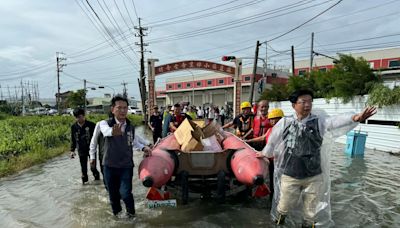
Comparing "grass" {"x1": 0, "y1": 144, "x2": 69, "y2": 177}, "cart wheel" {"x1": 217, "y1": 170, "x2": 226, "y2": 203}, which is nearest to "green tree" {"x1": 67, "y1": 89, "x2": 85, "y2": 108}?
"grass" {"x1": 0, "y1": 144, "x2": 69, "y2": 177}

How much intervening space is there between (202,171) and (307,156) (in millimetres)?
1751

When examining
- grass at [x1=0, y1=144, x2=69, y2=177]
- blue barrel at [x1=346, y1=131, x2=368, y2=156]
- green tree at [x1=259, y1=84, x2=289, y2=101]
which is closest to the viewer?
grass at [x1=0, y1=144, x2=69, y2=177]

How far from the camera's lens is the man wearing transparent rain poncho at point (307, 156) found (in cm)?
349

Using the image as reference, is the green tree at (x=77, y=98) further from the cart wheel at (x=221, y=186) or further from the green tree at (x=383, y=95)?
the cart wheel at (x=221, y=186)

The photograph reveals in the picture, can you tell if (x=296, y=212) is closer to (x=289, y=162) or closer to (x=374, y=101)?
(x=289, y=162)

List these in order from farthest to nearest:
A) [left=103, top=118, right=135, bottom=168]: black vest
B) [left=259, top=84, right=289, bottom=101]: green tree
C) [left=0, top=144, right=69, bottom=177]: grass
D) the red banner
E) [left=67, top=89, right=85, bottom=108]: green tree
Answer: [left=67, top=89, right=85, bottom=108]: green tree → the red banner → [left=259, top=84, right=289, bottom=101]: green tree → [left=0, top=144, right=69, bottom=177]: grass → [left=103, top=118, right=135, bottom=168]: black vest

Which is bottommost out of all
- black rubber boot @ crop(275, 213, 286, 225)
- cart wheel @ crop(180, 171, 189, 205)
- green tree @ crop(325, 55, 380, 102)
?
black rubber boot @ crop(275, 213, 286, 225)

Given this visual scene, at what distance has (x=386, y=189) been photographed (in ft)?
19.8

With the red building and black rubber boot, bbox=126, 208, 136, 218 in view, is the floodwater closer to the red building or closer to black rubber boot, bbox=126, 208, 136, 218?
black rubber boot, bbox=126, 208, 136, 218

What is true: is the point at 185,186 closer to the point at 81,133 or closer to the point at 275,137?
the point at 275,137

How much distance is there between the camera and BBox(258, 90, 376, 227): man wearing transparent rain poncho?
11.5ft

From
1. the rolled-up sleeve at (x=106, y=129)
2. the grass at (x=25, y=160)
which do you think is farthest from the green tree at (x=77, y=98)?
the rolled-up sleeve at (x=106, y=129)

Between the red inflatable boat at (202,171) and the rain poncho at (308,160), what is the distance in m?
0.49

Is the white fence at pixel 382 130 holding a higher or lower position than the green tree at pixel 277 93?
lower
